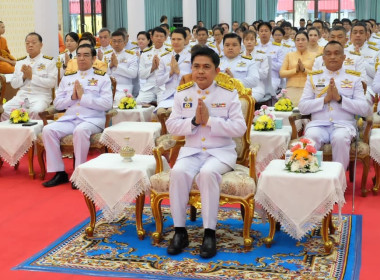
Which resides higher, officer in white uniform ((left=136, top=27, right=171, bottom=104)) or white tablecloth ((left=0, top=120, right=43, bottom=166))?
officer in white uniform ((left=136, top=27, right=171, bottom=104))

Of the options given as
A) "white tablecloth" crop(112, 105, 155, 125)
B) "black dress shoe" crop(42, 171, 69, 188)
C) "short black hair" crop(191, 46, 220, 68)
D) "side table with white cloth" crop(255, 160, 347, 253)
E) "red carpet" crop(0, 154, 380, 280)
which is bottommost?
"red carpet" crop(0, 154, 380, 280)

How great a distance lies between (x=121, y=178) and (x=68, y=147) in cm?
208

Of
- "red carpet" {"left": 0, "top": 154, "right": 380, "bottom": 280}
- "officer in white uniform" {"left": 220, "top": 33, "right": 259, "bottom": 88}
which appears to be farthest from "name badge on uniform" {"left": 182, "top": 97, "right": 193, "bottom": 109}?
"officer in white uniform" {"left": 220, "top": 33, "right": 259, "bottom": 88}

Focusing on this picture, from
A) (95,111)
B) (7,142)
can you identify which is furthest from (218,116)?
(7,142)

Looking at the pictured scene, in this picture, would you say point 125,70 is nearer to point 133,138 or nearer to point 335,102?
point 133,138

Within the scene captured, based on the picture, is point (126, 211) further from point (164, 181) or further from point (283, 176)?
point (283, 176)

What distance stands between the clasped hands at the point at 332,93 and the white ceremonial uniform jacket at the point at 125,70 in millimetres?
3646

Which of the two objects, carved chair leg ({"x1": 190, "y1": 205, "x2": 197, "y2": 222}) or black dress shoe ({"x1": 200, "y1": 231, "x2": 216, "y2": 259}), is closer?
black dress shoe ({"x1": 200, "y1": 231, "x2": 216, "y2": 259})

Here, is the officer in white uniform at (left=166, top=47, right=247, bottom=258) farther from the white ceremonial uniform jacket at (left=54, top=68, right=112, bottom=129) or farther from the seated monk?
the seated monk

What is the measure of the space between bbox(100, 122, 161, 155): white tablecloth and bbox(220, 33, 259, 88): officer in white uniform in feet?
5.92

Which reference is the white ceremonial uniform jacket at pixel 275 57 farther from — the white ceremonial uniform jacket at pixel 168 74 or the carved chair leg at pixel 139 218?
the carved chair leg at pixel 139 218

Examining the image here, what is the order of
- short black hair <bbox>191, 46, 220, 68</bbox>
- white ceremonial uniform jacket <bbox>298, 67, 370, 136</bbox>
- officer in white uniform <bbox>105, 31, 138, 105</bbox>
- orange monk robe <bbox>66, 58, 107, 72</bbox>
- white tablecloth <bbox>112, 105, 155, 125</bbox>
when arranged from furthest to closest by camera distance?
officer in white uniform <bbox>105, 31, 138, 105</bbox> → orange monk robe <bbox>66, 58, 107, 72</bbox> → white tablecloth <bbox>112, 105, 155, 125</bbox> → white ceremonial uniform jacket <bbox>298, 67, 370, 136</bbox> → short black hair <bbox>191, 46, 220, 68</bbox>

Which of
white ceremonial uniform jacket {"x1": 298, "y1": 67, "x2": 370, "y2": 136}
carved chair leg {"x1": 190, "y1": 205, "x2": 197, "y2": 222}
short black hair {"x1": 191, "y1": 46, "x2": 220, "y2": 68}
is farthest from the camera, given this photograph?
white ceremonial uniform jacket {"x1": 298, "y1": 67, "x2": 370, "y2": 136}

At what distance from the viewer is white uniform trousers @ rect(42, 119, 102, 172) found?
263 inches
